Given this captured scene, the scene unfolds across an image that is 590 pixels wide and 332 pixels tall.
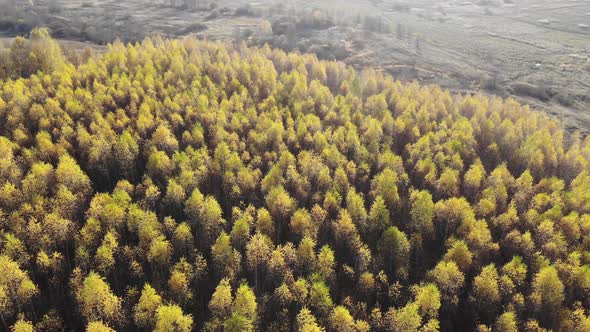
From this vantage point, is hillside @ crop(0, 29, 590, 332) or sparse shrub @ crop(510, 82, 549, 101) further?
sparse shrub @ crop(510, 82, 549, 101)

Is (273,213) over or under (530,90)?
under

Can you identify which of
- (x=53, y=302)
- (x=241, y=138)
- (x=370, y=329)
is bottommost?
(x=370, y=329)

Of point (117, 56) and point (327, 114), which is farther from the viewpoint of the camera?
point (117, 56)

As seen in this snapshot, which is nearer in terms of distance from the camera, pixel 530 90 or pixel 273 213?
pixel 273 213

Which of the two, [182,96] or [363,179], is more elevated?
[182,96]

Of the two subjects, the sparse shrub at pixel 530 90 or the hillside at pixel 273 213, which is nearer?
the hillside at pixel 273 213

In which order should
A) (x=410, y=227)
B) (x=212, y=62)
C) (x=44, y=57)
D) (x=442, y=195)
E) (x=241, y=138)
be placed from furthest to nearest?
1. (x=212, y=62)
2. (x=44, y=57)
3. (x=241, y=138)
4. (x=442, y=195)
5. (x=410, y=227)

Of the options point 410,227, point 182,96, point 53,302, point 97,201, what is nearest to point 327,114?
point 182,96

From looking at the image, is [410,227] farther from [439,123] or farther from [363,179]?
[439,123]
